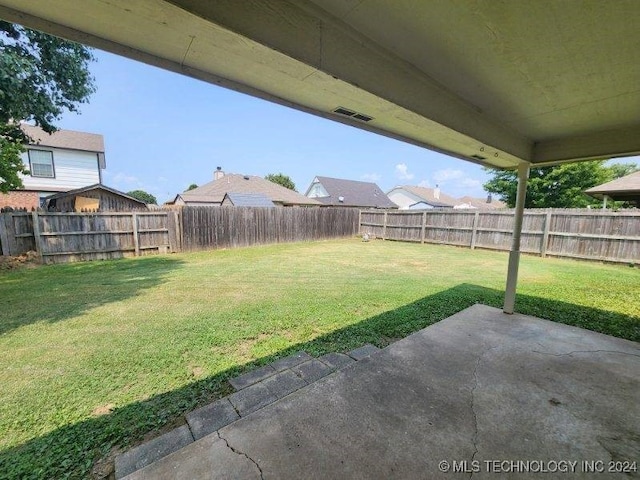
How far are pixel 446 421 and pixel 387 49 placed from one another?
243 cm

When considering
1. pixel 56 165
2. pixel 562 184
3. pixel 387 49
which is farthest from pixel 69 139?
pixel 562 184

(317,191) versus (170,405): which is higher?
(317,191)

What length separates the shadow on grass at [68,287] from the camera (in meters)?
3.98

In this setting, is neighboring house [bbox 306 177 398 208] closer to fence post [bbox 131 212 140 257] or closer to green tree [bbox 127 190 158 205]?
fence post [bbox 131 212 140 257]

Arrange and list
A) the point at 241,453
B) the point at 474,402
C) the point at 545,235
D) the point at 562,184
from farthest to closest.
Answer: the point at 562,184 < the point at 545,235 < the point at 474,402 < the point at 241,453

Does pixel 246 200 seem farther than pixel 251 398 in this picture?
Yes

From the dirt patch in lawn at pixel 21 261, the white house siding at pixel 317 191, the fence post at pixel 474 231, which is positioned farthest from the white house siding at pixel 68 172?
the fence post at pixel 474 231

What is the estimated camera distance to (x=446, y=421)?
1839mm

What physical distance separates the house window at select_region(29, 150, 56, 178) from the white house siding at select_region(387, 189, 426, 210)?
3146 cm

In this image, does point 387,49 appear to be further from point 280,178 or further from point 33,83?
→ point 280,178

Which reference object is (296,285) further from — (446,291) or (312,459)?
(312,459)

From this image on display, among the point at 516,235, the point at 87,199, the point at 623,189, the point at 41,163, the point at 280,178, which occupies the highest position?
the point at 280,178

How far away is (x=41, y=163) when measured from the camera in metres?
13.8

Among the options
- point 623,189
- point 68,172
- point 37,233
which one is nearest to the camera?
point 37,233
